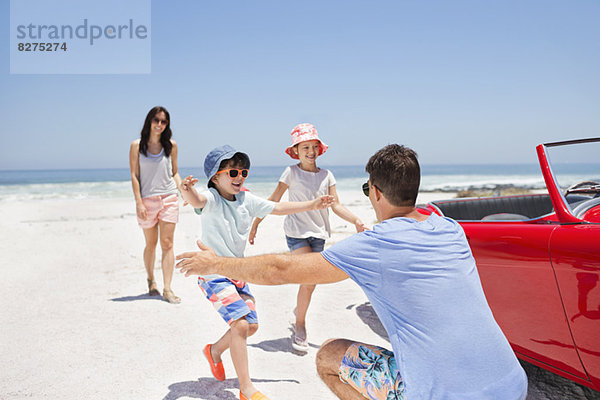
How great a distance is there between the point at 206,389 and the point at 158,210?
2.70m

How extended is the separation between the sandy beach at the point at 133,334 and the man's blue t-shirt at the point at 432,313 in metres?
1.59

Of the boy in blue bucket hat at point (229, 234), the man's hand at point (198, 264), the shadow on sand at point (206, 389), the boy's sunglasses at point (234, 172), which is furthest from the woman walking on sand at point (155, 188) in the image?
the man's hand at point (198, 264)

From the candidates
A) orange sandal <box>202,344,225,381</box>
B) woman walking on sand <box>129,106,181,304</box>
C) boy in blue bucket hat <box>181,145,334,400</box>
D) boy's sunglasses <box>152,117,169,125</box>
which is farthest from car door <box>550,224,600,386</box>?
boy's sunglasses <box>152,117,169,125</box>

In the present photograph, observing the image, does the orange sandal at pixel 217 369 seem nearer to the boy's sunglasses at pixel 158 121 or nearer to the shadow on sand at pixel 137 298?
the shadow on sand at pixel 137 298

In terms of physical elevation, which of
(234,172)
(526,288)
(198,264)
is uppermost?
(234,172)

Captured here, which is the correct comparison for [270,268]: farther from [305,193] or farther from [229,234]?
[305,193]

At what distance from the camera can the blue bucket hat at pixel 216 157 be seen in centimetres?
331

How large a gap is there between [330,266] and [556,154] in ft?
7.40

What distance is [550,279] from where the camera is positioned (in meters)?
2.63

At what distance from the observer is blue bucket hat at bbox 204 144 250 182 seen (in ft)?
10.9

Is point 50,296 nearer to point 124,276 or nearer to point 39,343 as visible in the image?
point 124,276

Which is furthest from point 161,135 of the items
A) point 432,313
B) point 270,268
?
point 432,313

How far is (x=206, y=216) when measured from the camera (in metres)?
3.28

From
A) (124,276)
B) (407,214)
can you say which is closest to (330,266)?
(407,214)
